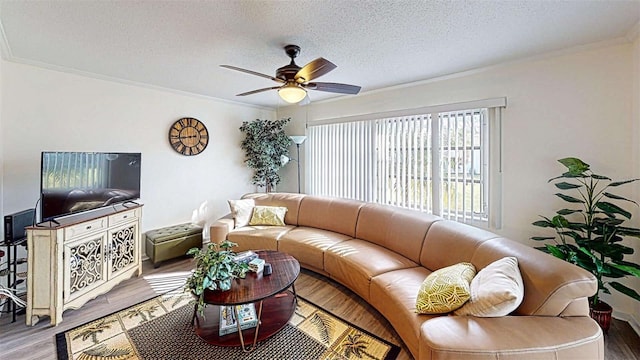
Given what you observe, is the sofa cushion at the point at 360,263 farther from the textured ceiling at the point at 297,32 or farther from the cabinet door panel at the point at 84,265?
the cabinet door panel at the point at 84,265

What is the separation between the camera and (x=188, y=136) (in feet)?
13.3

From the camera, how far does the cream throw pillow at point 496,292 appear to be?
1.38 meters

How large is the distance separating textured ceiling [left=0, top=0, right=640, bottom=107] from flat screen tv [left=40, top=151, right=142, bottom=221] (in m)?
1.04

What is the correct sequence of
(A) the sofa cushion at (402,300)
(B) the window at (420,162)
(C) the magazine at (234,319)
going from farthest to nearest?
1. (B) the window at (420,162)
2. (C) the magazine at (234,319)
3. (A) the sofa cushion at (402,300)

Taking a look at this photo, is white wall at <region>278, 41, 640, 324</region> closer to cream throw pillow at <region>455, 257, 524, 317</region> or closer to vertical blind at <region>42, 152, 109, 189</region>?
cream throw pillow at <region>455, 257, 524, 317</region>

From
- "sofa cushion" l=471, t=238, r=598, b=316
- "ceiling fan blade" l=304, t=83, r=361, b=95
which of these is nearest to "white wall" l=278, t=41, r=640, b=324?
"sofa cushion" l=471, t=238, r=598, b=316

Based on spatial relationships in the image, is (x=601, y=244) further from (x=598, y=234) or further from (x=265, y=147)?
(x=265, y=147)

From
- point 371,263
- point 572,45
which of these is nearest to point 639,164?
point 572,45

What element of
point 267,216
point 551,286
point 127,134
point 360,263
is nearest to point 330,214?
point 267,216

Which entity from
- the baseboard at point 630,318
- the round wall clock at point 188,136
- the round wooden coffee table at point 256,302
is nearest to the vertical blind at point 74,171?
the round wall clock at point 188,136

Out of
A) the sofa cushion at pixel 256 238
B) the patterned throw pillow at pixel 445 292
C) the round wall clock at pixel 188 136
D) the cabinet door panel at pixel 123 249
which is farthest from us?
the round wall clock at pixel 188 136

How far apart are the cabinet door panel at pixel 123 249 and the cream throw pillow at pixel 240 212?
1.19 meters

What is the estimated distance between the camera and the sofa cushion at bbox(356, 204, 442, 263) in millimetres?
2635

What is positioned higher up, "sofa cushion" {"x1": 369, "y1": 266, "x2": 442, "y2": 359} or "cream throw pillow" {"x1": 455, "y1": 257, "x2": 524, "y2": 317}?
"cream throw pillow" {"x1": 455, "y1": 257, "x2": 524, "y2": 317}
